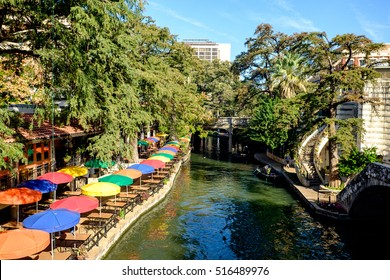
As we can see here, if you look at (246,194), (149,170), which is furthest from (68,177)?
(246,194)

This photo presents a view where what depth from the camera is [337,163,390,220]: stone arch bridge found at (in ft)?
68.3

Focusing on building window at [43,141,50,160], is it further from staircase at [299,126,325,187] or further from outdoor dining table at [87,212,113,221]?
staircase at [299,126,325,187]

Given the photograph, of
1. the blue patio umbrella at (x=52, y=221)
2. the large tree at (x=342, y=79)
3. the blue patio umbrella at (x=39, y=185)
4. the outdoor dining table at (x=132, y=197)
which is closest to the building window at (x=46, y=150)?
the blue patio umbrella at (x=39, y=185)

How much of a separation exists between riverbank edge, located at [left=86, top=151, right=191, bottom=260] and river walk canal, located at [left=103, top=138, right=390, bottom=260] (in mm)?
360

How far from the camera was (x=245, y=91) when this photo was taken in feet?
200

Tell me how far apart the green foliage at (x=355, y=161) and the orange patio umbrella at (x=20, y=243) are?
79.0 ft

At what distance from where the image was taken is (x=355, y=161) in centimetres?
2956

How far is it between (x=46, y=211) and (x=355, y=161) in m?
23.8

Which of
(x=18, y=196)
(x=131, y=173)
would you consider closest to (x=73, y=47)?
(x=18, y=196)

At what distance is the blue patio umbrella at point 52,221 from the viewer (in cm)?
1514

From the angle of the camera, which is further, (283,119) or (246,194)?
(283,119)
